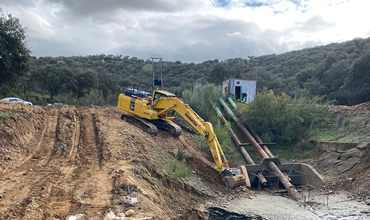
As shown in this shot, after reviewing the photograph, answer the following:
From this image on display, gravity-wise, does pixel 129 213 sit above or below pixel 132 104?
below

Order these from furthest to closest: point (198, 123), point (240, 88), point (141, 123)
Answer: point (240, 88), point (141, 123), point (198, 123)

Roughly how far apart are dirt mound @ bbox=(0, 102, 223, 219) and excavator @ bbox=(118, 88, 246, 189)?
1.88ft

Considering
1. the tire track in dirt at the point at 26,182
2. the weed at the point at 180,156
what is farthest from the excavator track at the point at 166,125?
the tire track in dirt at the point at 26,182

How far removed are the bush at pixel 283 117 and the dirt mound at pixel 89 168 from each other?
6.88m

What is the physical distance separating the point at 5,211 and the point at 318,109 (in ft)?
68.3

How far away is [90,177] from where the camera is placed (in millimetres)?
9953

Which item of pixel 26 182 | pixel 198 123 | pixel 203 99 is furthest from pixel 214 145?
pixel 203 99

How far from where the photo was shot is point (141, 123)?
1684 centimetres

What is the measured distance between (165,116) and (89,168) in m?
6.21

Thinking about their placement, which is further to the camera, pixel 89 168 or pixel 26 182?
pixel 89 168

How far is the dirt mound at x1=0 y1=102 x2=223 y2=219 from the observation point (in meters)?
7.94

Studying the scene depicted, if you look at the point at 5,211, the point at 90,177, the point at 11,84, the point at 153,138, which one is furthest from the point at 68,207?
the point at 11,84

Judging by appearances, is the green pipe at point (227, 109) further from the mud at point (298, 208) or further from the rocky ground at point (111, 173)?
the mud at point (298, 208)

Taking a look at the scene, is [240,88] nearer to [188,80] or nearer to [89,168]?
[188,80]
